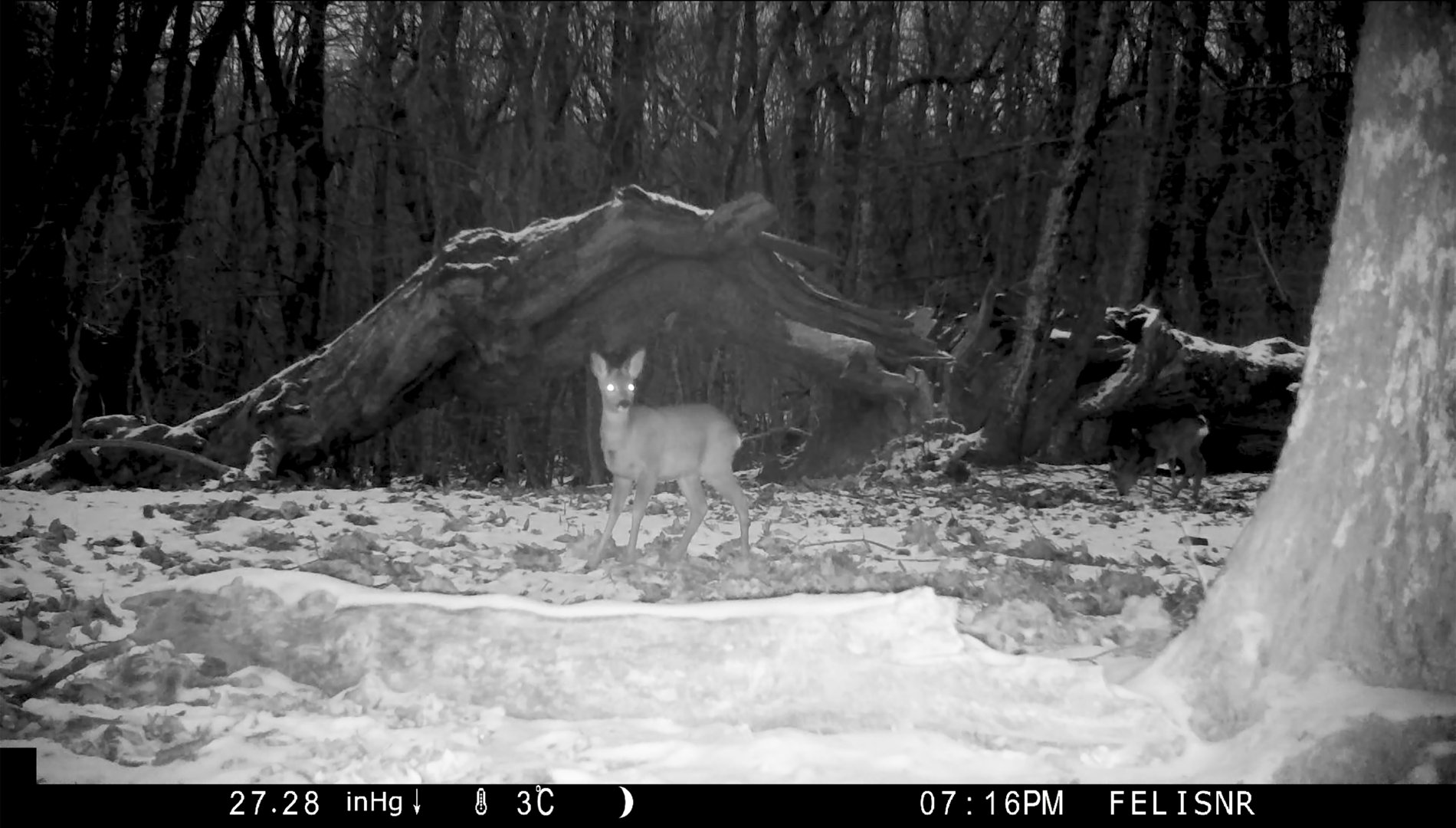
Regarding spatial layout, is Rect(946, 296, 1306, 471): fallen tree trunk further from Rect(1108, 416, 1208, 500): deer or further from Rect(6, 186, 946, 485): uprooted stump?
Rect(6, 186, 946, 485): uprooted stump

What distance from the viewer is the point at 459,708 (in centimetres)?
360

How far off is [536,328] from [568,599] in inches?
197

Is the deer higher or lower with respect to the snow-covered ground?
higher

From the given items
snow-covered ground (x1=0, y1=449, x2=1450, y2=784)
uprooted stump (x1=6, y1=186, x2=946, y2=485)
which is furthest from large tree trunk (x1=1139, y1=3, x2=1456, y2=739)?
uprooted stump (x1=6, y1=186, x2=946, y2=485)

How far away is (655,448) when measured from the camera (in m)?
6.23

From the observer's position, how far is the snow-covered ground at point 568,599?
309 centimetres

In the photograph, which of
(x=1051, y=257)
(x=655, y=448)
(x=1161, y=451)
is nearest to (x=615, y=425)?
(x=655, y=448)

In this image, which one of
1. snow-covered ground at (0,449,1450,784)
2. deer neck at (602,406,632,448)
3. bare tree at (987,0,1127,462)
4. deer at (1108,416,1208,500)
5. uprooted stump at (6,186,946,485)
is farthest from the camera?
bare tree at (987,0,1127,462)

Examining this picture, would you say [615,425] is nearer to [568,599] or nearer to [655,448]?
[655,448]

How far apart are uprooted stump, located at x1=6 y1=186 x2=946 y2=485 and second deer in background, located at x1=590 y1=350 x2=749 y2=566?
11.5 ft

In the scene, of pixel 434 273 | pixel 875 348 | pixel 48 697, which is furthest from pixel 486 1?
pixel 48 697

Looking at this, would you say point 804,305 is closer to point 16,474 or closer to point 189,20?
point 16,474

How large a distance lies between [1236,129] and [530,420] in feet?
48.7

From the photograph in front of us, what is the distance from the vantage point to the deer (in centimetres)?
1078
